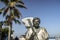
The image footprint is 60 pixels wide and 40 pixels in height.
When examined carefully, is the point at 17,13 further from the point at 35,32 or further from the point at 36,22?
the point at 35,32

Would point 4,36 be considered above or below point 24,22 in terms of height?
below

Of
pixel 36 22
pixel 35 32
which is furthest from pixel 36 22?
pixel 35 32

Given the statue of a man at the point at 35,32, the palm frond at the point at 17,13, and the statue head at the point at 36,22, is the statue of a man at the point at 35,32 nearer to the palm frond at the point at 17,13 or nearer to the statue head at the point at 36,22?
the statue head at the point at 36,22

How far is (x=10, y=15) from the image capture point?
32.2m

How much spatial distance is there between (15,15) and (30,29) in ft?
80.7

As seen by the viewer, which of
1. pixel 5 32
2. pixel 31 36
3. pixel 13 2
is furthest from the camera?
pixel 5 32


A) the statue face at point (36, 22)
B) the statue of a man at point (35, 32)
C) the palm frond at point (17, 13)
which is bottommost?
the statue of a man at point (35, 32)

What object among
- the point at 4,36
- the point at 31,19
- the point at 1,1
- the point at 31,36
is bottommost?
the point at 4,36

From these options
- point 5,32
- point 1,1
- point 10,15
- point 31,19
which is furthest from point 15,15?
point 31,19

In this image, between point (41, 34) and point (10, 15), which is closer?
point (41, 34)

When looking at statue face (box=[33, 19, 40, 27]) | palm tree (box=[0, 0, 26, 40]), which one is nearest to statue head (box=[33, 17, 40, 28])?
statue face (box=[33, 19, 40, 27])

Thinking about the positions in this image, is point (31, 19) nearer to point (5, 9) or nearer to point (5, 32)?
point (5, 9)

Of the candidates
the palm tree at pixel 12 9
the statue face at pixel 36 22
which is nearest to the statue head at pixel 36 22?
the statue face at pixel 36 22

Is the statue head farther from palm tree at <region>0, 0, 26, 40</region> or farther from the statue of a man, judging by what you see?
palm tree at <region>0, 0, 26, 40</region>
